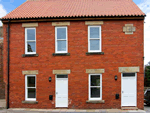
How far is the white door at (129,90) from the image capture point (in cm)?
962

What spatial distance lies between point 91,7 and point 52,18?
348cm

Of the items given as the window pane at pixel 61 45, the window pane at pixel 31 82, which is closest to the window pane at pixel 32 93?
the window pane at pixel 31 82

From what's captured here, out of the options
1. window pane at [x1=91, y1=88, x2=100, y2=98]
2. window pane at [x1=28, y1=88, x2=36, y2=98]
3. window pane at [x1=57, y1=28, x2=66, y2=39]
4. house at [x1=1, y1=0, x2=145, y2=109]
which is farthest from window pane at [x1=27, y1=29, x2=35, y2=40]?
window pane at [x1=91, y1=88, x2=100, y2=98]

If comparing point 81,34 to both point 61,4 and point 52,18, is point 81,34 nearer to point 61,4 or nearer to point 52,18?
point 52,18

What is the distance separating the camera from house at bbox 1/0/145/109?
9.64 m

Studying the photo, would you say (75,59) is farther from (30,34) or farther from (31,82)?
(30,34)

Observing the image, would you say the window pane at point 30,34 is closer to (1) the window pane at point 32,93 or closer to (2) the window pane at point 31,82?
(2) the window pane at point 31,82

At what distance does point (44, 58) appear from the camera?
9945 millimetres

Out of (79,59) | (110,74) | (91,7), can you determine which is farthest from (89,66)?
(91,7)

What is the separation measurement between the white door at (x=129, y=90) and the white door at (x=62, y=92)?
3992 mm

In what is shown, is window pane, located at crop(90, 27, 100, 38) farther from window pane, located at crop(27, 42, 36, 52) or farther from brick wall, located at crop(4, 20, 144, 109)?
window pane, located at crop(27, 42, 36, 52)

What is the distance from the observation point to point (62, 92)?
9.86 metres

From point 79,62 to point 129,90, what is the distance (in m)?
3.99

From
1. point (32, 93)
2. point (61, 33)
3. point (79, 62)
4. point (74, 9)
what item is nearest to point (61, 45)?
point (61, 33)
